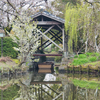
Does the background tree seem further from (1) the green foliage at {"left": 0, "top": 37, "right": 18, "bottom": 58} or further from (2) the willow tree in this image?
(1) the green foliage at {"left": 0, "top": 37, "right": 18, "bottom": 58}

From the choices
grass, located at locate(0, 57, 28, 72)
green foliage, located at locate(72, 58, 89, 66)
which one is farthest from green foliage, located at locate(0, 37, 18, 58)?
green foliage, located at locate(72, 58, 89, 66)

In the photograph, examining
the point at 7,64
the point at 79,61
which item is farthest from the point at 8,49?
the point at 79,61

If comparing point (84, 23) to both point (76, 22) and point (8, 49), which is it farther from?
point (8, 49)

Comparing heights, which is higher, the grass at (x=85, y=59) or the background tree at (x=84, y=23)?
the background tree at (x=84, y=23)

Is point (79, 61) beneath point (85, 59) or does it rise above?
beneath

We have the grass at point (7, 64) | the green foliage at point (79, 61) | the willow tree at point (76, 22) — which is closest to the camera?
the grass at point (7, 64)

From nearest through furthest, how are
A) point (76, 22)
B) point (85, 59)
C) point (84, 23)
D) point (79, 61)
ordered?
point (79, 61) → point (85, 59) → point (84, 23) → point (76, 22)

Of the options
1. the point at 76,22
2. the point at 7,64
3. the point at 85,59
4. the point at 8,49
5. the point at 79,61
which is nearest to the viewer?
the point at 7,64

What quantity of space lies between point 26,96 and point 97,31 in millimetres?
14499

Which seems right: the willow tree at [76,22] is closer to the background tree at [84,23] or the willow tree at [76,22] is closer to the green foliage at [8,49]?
the background tree at [84,23]

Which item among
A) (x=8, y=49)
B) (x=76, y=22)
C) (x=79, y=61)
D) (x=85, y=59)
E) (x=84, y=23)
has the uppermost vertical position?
(x=76, y=22)

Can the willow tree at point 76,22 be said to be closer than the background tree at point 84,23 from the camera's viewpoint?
No

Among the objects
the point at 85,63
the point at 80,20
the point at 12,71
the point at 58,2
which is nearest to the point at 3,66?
the point at 12,71

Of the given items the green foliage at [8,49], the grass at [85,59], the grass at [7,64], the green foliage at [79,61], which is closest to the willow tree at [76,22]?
the grass at [85,59]
